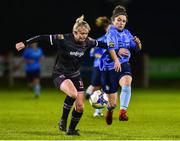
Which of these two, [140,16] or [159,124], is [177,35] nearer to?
[140,16]

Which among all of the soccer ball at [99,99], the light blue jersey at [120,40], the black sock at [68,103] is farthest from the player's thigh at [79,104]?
the soccer ball at [99,99]

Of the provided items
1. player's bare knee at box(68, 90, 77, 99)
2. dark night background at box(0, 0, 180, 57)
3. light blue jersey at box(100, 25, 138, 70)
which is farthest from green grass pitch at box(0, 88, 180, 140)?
dark night background at box(0, 0, 180, 57)

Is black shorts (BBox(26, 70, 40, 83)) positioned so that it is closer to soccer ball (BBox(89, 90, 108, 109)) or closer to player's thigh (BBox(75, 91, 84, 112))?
soccer ball (BBox(89, 90, 108, 109))

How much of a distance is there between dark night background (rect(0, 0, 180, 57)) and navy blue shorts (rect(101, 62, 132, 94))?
887 inches

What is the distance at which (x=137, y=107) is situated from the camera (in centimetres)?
2052

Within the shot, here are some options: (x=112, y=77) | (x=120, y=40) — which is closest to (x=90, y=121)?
(x=112, y=77)

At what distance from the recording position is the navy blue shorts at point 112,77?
14.4 m

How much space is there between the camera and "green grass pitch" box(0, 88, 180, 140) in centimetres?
1309

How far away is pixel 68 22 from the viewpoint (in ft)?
127

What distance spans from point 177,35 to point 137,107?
1916 centimetres

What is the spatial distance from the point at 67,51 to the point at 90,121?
344 centimetres

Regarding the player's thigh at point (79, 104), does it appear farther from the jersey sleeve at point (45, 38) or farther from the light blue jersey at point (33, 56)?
the light blue jersey at point (33, 56)

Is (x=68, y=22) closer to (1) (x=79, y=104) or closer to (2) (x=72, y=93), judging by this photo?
(1) (x=79, y=104)

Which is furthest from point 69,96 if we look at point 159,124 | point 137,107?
point 137,107
